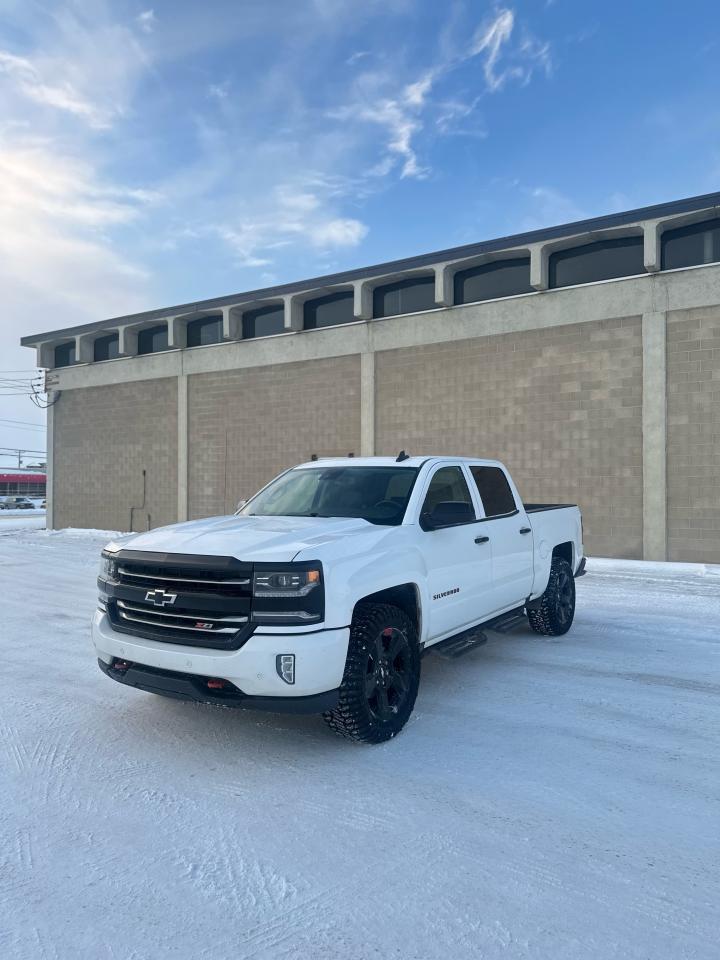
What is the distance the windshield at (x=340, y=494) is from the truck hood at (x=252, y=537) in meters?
0.31

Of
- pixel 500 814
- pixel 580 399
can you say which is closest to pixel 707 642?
pixel 500 814

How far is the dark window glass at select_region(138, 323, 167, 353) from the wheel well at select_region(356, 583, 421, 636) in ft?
73.1

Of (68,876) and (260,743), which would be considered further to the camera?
(260,743)

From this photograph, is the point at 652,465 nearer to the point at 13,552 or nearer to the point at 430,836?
the point at 430,836

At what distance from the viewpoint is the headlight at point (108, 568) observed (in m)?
5.09

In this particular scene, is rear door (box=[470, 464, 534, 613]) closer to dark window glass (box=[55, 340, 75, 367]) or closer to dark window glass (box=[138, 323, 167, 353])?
dark window glass (box=[138, 323, 167, 353])

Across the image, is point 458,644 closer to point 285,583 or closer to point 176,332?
point 285,583

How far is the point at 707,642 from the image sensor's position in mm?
7945

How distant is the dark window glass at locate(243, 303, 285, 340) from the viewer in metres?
22.9

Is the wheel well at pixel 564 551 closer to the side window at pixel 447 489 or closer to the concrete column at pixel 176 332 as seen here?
the side window at pixel 447 489

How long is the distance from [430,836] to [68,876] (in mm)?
1662

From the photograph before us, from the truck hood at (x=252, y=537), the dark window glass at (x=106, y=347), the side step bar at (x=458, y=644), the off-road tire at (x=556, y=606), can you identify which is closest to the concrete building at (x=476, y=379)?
the dark window glass at (x=106, y=347)

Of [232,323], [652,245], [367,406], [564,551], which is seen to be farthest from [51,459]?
[564,551]

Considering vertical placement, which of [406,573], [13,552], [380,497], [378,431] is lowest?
[13,552]
